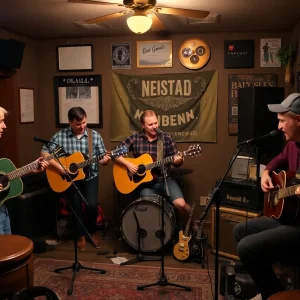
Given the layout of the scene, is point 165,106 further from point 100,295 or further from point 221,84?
point 100,295

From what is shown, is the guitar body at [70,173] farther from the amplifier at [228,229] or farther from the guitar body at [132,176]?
the amplifier at [228,229]

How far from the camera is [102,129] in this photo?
4371 mm

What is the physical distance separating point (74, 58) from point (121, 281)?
8.57 ft

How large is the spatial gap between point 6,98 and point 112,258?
6.77ft

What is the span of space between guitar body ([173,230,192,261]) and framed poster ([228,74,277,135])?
1397mm

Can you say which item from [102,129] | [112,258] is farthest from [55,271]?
[102,129]

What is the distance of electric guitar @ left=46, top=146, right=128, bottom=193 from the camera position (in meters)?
3.34

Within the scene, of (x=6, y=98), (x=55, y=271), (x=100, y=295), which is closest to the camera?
(x=100, y=295)

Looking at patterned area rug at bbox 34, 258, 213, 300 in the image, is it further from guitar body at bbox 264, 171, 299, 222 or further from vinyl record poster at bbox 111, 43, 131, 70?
vinyl record poster at bbox 111, 43, 131, 70

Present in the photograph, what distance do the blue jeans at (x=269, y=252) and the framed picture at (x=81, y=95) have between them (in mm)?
2637

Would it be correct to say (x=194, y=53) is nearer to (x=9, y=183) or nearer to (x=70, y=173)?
(x=70, y=173)

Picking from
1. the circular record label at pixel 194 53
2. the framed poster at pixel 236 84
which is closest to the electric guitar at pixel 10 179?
the circular record label at pixel 194 53

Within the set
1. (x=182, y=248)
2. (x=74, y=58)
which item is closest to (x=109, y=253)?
(x=182, y=248)

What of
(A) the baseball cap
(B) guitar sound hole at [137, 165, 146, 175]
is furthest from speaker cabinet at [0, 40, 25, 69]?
(A) the baseball cap
